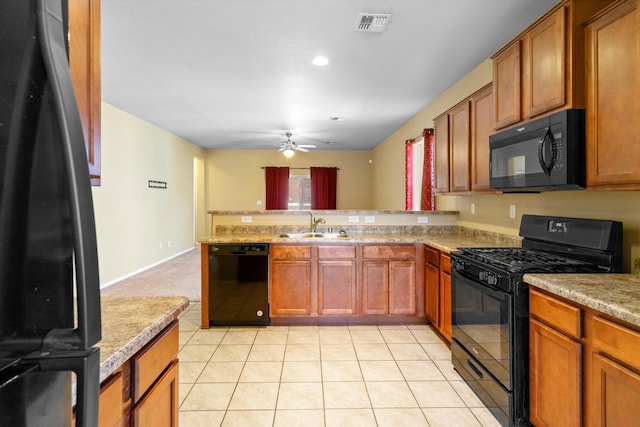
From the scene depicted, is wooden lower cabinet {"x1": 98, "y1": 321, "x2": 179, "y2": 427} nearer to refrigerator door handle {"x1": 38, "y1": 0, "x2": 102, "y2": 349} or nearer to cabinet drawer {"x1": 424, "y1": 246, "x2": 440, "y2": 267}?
refrigerator door handle {"x1": 38, "y1": 0, "x2": 102, "y2": 349}

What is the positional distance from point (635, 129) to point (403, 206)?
16.2 ft

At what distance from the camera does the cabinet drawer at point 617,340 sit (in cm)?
123

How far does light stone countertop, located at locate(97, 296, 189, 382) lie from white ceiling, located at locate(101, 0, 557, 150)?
2069mm

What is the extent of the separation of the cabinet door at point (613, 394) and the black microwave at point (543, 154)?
2.97 feet

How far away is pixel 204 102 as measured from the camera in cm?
482

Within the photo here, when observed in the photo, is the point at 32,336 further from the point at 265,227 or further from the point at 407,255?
the point at 265,227

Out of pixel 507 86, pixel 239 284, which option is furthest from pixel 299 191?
pixel 507 86

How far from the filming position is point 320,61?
339 centimetres

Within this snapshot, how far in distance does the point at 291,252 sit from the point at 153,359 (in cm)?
235

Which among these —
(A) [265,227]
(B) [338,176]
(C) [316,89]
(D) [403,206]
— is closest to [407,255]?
(A) [265,227]

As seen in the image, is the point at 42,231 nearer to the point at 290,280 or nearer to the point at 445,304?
the point at 445,304

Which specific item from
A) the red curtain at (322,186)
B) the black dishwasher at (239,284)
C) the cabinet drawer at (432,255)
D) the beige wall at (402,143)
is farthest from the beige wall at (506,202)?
the red curtain at (322,186)

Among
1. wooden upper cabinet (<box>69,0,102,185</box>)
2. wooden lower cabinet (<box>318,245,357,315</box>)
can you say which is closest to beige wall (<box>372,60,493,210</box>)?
wooden lower cabinet (<box>318,245,357,315</box>)

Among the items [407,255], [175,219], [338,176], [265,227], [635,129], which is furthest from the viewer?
[338,176]
